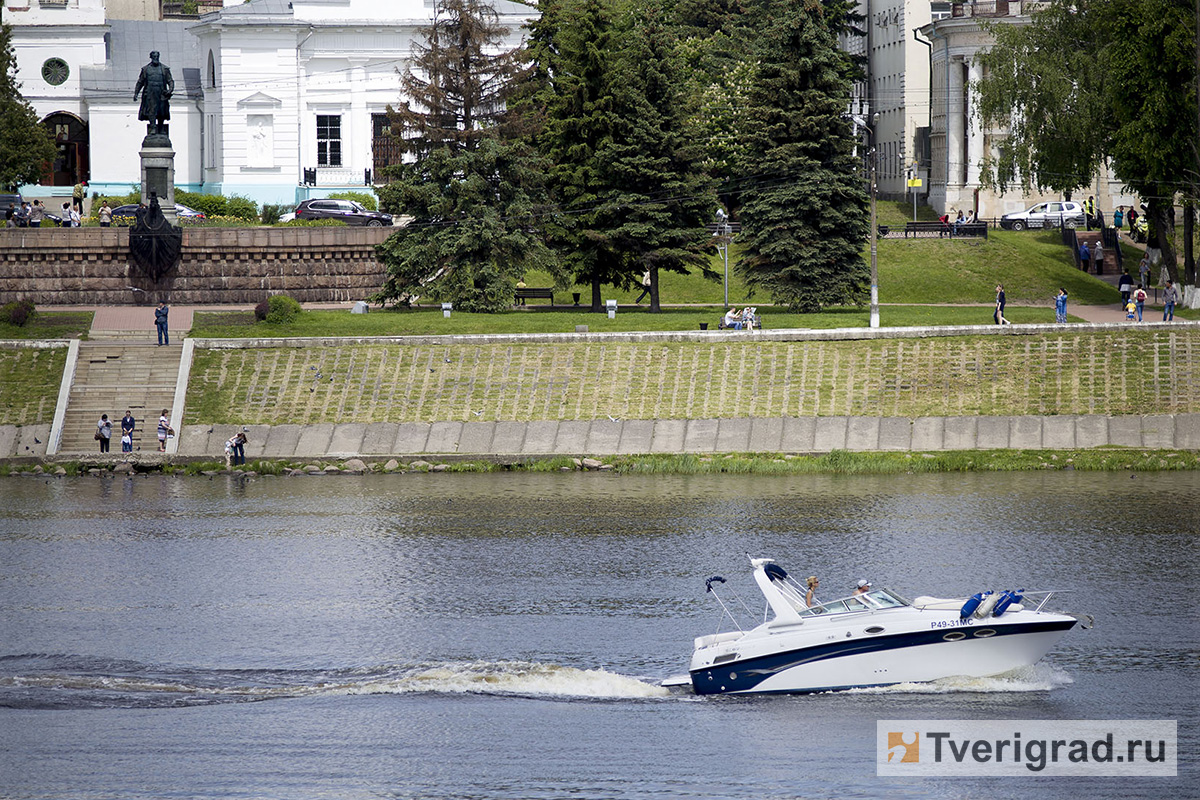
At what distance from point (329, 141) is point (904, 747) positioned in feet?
230

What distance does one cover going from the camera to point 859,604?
2683 cm

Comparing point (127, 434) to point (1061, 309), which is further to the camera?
point (1061, 309)

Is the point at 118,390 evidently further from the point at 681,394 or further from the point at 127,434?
the point at 681,394

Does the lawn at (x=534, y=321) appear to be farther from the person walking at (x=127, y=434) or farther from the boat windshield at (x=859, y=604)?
the boat windshield at (x=859, y=604)

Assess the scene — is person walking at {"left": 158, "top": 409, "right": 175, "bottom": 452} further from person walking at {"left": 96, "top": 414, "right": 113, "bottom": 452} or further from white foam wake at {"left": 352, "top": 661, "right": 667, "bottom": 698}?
white foam wake at {"left": 352, "top": 661, "right": 667, "bottom": 698}

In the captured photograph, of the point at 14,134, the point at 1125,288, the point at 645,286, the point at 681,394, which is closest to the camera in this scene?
the point at 681,394

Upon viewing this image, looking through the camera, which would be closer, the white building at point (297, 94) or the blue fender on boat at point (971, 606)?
the blue fender on boat at point (971, 606)

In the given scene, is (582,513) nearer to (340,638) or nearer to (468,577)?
(468,577)

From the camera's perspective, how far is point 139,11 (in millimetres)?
114188

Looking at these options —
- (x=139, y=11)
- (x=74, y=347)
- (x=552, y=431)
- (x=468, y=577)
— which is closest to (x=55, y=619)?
(x=468, y=577)

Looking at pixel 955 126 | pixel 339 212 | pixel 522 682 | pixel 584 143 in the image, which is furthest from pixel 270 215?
pixel 522 682

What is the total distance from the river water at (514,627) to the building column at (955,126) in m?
42.2

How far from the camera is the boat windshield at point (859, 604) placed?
2669 centimetres

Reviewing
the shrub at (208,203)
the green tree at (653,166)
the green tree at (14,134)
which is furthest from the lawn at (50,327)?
the green tree at (14,134)
